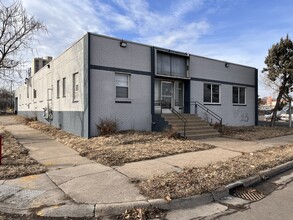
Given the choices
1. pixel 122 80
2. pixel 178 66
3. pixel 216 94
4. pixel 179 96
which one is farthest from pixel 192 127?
pixel 216 94

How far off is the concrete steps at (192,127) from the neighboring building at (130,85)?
82cm

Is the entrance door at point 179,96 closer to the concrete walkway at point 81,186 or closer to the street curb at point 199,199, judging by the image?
the concrete walkway at point 81,186

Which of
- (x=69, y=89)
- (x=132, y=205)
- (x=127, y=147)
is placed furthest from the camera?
(x=69, y=89)

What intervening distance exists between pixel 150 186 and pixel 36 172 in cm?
319

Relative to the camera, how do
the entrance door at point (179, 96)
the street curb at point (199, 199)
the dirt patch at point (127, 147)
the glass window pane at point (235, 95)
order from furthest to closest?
1. the glass window pane at point (235, 95)
2. the entrance door at point (179, 96)
3. the dirt patch at point (127, 147)
4. the street curb at point (199, 199)

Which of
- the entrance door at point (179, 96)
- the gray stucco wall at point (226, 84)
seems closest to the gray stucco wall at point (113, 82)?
the entrance door at point (179, 96)

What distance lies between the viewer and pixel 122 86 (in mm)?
12945

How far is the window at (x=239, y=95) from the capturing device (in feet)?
62.9

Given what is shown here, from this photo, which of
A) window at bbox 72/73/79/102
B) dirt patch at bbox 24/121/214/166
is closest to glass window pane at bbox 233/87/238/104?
dirt patch at bbox 24/121/214/166

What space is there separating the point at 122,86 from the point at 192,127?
172 inches

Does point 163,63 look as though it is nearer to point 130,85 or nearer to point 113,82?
point 130,85

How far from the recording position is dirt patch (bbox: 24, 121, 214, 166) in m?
7.80

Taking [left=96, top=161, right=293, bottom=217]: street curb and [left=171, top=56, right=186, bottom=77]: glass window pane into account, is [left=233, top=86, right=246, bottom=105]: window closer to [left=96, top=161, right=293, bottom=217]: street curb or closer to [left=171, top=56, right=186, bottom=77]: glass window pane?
[left=171, top=56, right=186, bottom=77]: glass window pane

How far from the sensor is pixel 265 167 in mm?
6887
